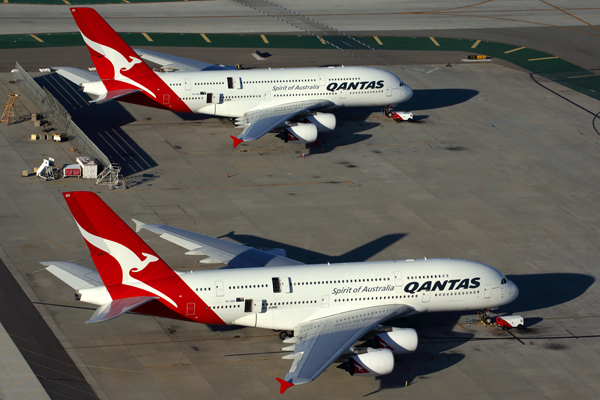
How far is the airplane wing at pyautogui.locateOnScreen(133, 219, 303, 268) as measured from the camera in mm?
47656

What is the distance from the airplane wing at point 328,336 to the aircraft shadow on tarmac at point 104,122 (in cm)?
2832

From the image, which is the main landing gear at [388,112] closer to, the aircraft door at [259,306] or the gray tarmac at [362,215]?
the gray tarmac at [362,215]

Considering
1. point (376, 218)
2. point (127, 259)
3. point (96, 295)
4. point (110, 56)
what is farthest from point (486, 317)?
point (110, 56)

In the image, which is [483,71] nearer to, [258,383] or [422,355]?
[422,355]

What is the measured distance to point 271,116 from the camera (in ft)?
233

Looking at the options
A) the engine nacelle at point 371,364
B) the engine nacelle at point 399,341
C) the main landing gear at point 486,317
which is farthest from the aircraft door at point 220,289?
the main landing gear at point 486,317

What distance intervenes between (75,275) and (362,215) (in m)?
24.8

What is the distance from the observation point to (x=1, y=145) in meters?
68.3

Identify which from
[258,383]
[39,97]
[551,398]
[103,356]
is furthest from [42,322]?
[39,97]

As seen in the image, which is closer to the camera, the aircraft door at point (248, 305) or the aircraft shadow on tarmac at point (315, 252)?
the aircraft door at point (248, 305)

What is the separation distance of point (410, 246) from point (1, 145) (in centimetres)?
3764

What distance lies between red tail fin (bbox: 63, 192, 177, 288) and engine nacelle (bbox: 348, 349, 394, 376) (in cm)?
1088

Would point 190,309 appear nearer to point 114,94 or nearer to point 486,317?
point 486,317

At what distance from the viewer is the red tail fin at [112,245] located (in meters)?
37.6
